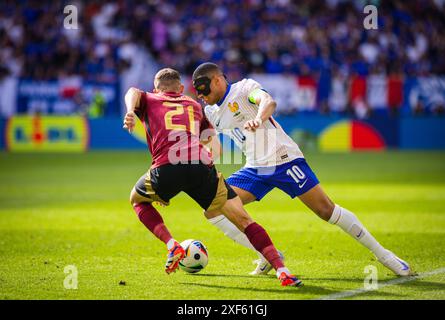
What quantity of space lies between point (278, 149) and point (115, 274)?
2116 mm

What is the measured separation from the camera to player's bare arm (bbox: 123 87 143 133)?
677cm

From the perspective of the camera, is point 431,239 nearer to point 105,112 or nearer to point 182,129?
point 182,129

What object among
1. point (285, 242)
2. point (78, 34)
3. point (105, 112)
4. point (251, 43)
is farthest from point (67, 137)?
point (285, 242)

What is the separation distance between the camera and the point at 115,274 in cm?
787

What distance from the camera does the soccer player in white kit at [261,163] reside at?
25.5 feet

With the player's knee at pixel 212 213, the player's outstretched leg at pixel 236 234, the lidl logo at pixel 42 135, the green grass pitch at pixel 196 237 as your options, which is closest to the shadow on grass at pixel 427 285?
the green grass pitch at pixel 196 237

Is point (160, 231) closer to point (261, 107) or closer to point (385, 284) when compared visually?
point (261, 107)

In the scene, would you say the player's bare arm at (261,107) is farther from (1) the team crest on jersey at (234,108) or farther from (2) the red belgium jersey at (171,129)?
(2) the red belgium jersey at (171,129)

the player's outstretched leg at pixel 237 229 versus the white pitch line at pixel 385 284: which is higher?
the player's outstretched leg at pixel 237 229

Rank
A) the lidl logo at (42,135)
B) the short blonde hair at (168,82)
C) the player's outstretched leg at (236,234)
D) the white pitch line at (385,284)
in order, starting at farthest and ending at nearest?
1. the lidl logo at (42,135)
2. the player's outstretched leg at (236,234)
3. the short blonde hair at (168,82)
4. the white pitch line at (385,284)

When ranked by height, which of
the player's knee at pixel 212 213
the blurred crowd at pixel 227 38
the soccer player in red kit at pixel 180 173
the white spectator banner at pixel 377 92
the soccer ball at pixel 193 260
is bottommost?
the soccer ball at pixel 193 260

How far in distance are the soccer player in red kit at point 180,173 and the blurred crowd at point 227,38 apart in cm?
2215

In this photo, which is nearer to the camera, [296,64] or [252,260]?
[252,260]

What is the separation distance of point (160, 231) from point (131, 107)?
1.25 meters
